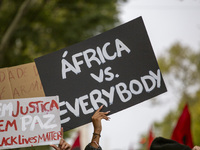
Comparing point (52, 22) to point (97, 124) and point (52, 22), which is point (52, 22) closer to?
point (52, 22)

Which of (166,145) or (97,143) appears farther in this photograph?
(97,143)

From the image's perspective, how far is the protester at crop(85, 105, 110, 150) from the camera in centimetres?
333

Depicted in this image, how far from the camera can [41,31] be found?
12.1 m

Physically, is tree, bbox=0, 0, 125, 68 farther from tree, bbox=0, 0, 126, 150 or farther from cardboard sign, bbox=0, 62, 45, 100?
cardboard sign, bbox=0, 62, 45, 100

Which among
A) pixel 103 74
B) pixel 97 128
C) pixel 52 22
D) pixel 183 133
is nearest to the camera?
pixel 97 128

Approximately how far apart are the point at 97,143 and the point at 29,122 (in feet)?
2.17

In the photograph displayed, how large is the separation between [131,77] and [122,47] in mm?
332

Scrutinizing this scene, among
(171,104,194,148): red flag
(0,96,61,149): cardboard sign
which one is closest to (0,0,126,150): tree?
(171,104,194,148): red flag

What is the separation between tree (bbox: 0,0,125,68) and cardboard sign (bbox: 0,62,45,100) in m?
6.89

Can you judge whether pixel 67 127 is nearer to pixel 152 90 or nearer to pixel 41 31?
pixel 152 90

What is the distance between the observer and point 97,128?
347 cm

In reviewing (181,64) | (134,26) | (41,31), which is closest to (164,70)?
(181,64)

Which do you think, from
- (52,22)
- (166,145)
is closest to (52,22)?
(52,22)

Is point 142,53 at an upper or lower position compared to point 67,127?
upper
